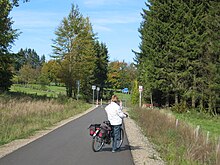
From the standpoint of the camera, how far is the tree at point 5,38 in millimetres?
30925

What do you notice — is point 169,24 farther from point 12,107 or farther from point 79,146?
point 79,146

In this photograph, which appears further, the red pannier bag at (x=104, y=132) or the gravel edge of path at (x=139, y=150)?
the red pannier bag at (x=104, y=132)

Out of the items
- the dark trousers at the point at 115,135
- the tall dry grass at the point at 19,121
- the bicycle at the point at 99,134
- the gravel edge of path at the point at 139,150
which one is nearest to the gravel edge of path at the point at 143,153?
the gravel edge of path at the point at 139,150

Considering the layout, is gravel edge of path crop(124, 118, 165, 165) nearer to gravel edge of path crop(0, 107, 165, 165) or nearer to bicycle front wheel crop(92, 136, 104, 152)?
gravel edge of path crop(0, 107, 165, 165)

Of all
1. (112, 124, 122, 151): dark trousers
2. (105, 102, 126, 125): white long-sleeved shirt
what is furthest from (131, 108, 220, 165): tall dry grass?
(105, 102, 126, 125): white long-sleeved shirt

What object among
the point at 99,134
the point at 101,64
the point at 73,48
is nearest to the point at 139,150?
the point at 99,134

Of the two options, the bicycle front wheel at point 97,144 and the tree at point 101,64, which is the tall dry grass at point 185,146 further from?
the tree at point 101,64

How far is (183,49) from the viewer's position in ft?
122

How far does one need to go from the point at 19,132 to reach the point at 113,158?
6839 mm

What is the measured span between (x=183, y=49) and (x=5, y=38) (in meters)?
18.6

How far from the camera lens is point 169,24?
128 ft

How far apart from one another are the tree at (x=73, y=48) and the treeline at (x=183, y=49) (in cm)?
1584

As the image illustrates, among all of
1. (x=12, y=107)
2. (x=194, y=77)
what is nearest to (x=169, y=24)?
Result: (x=194, y=77)

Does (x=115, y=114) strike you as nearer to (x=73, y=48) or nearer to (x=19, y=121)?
(x=19, y=121)
